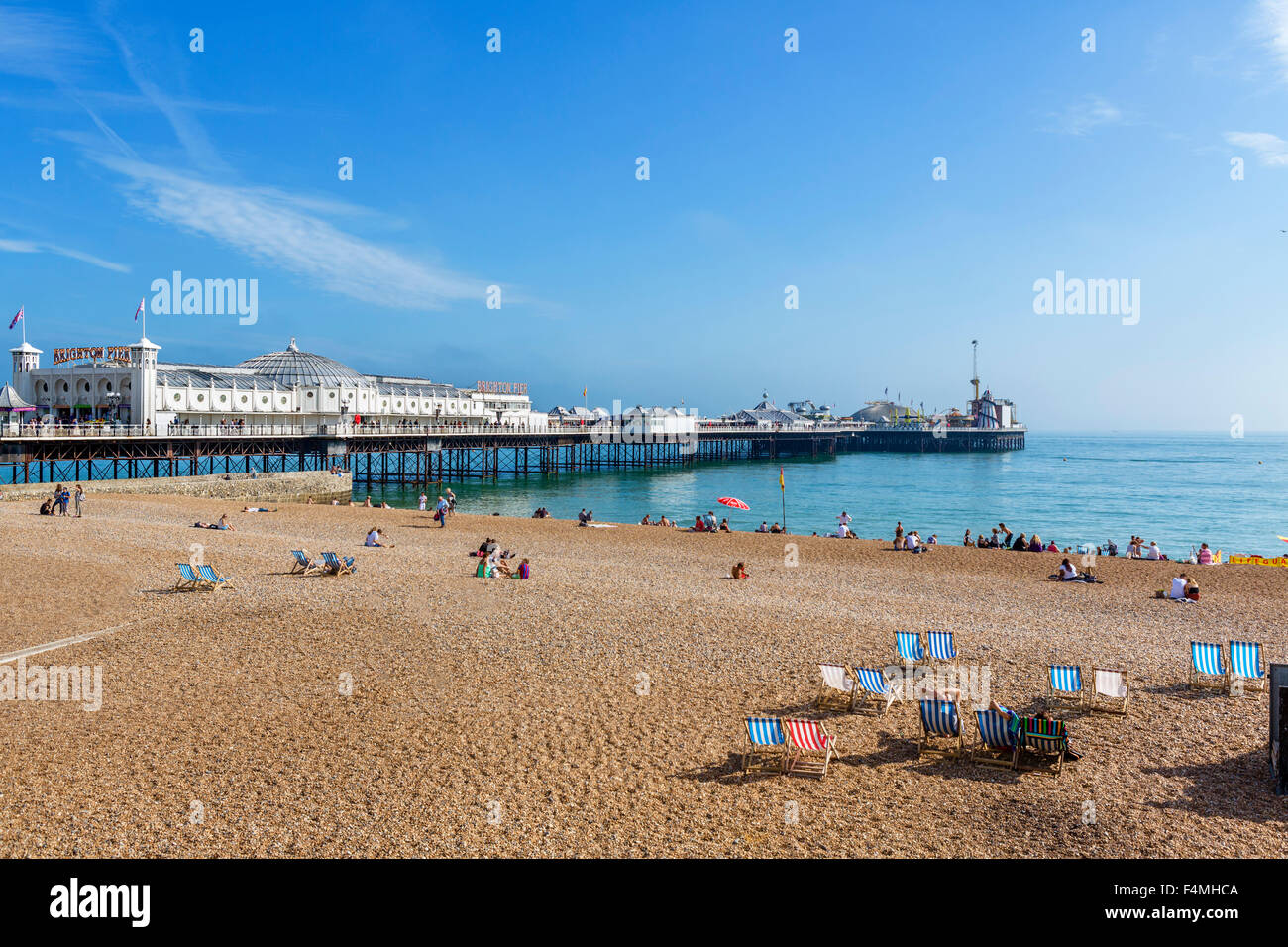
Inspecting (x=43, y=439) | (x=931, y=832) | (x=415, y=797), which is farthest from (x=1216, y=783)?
(x=43, y=439)

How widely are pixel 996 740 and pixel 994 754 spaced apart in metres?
0.17

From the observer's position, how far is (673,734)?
7.40m

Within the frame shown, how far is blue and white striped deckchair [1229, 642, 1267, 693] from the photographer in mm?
8812

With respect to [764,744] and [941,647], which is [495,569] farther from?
[764,744]

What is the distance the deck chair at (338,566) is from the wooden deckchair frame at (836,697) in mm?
9388

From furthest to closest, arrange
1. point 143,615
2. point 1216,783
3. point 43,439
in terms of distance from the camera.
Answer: point 43,439 → point 143,615 → point 1216,783

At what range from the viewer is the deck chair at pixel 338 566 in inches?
567

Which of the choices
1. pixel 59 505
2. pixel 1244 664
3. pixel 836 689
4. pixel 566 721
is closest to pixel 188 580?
pixel 566 721

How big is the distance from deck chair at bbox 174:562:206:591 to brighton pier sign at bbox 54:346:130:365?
35820 millimetres

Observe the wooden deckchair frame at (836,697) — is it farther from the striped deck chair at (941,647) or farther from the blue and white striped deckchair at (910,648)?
the striped deck chair at (941,647)
